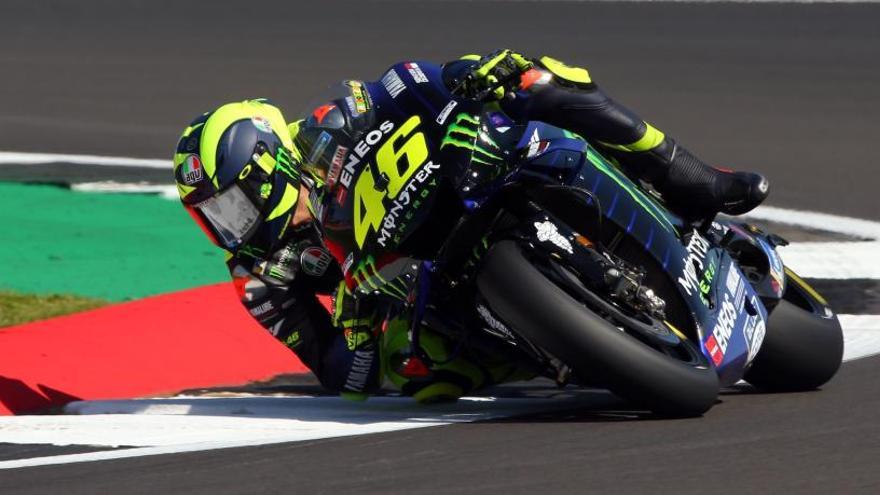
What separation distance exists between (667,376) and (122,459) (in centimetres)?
162

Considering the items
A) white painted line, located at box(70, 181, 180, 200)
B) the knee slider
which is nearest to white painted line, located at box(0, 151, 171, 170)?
white painted line, located at box(70, 181, 180, 200)

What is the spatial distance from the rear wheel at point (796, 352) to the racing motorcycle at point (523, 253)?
0.15ft

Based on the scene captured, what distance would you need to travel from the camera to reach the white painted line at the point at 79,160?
1131 centimetres

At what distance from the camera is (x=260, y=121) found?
591cm

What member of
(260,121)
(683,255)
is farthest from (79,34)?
(683,255)

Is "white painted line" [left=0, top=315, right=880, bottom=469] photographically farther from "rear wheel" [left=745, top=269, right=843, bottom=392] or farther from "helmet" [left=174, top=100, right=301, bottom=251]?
"helmet" [left=174, top=100, right=301, bottom=251]

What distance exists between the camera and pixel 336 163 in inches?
210

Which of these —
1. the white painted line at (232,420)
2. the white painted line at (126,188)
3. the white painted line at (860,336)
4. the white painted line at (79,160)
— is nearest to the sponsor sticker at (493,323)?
the white painted line at (232,420)

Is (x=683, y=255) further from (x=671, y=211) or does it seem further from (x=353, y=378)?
(x=353, y=378)

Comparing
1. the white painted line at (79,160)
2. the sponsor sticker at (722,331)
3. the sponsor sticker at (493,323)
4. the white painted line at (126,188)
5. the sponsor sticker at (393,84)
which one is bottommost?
the white painted line at (79,160)

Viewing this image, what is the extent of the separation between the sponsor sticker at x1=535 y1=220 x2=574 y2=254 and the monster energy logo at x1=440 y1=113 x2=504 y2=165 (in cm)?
27

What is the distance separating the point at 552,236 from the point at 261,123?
1.37 metres

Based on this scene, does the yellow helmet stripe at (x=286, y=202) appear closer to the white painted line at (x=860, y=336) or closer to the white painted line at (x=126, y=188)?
the white painted line at (x=860, y=336)

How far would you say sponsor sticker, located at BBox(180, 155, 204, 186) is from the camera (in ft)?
19.0
